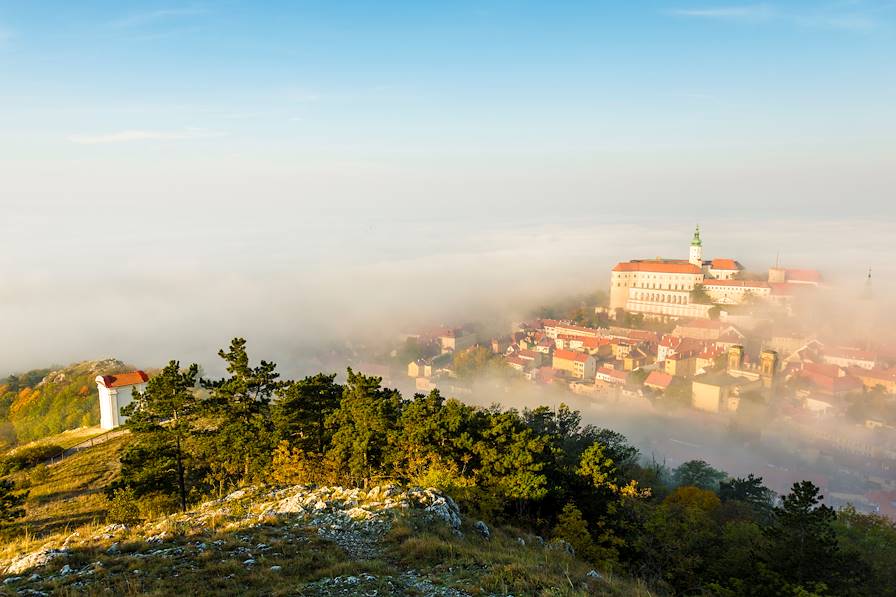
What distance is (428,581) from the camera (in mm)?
12453

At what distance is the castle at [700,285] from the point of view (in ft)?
595

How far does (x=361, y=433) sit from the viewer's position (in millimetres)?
28469

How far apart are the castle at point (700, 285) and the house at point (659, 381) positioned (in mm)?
39219

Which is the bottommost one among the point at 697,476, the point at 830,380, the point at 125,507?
the point at 830,380

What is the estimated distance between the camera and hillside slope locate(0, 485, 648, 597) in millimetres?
11719

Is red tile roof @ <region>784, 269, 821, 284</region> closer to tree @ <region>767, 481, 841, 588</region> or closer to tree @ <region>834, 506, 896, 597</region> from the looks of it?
tree @ <region>834, 506, 896, 597</region>

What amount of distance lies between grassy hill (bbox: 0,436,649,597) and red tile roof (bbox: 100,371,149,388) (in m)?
55.6

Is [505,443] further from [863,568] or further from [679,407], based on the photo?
[679,407]

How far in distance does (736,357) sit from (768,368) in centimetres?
899

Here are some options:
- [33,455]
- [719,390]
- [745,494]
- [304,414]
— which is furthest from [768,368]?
[33,455]

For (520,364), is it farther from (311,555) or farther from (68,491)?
(311,555)

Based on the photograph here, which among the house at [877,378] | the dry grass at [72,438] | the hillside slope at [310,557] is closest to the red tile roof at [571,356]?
the house at [877,378]

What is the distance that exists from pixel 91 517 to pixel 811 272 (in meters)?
234

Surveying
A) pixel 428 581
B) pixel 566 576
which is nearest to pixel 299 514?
pixel 428 581
